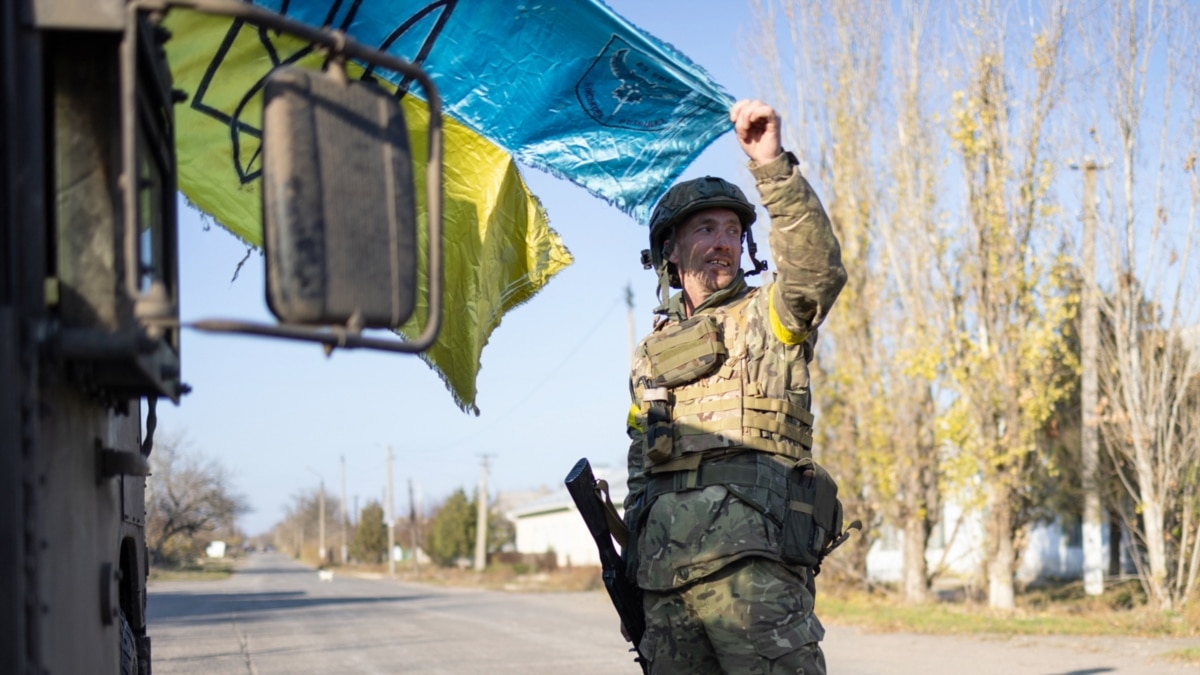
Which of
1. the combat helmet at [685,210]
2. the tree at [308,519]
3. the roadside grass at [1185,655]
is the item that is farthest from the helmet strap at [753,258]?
the tree at [308,519]

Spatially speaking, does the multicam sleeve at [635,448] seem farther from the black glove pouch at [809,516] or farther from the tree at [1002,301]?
the tree at [1002,301]

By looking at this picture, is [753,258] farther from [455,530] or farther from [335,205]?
[455,530]

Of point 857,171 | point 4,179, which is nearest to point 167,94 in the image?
point 4,179

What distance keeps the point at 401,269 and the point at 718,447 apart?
A: 6.27 ft

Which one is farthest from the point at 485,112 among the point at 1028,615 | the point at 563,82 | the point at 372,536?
the point at 372,536

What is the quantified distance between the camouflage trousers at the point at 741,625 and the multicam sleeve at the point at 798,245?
2.51 ft

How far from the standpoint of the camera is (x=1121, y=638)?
44.0 ft

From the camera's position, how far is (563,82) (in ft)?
14.5

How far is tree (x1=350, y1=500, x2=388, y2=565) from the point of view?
85062mm

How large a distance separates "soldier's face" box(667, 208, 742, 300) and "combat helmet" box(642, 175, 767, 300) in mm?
39

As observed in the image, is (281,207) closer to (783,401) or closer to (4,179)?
(4,179)

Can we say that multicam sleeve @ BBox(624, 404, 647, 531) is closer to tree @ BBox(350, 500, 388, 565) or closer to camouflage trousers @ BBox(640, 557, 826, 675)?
camouflage trousers @ BBox(640, 557, 826, 675)

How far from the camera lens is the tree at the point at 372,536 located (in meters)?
85.1

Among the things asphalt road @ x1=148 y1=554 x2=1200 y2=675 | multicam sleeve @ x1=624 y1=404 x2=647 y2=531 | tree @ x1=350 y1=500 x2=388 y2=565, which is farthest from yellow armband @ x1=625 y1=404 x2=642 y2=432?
tree @ x1=350 y1=500 x2=388 y2=565
